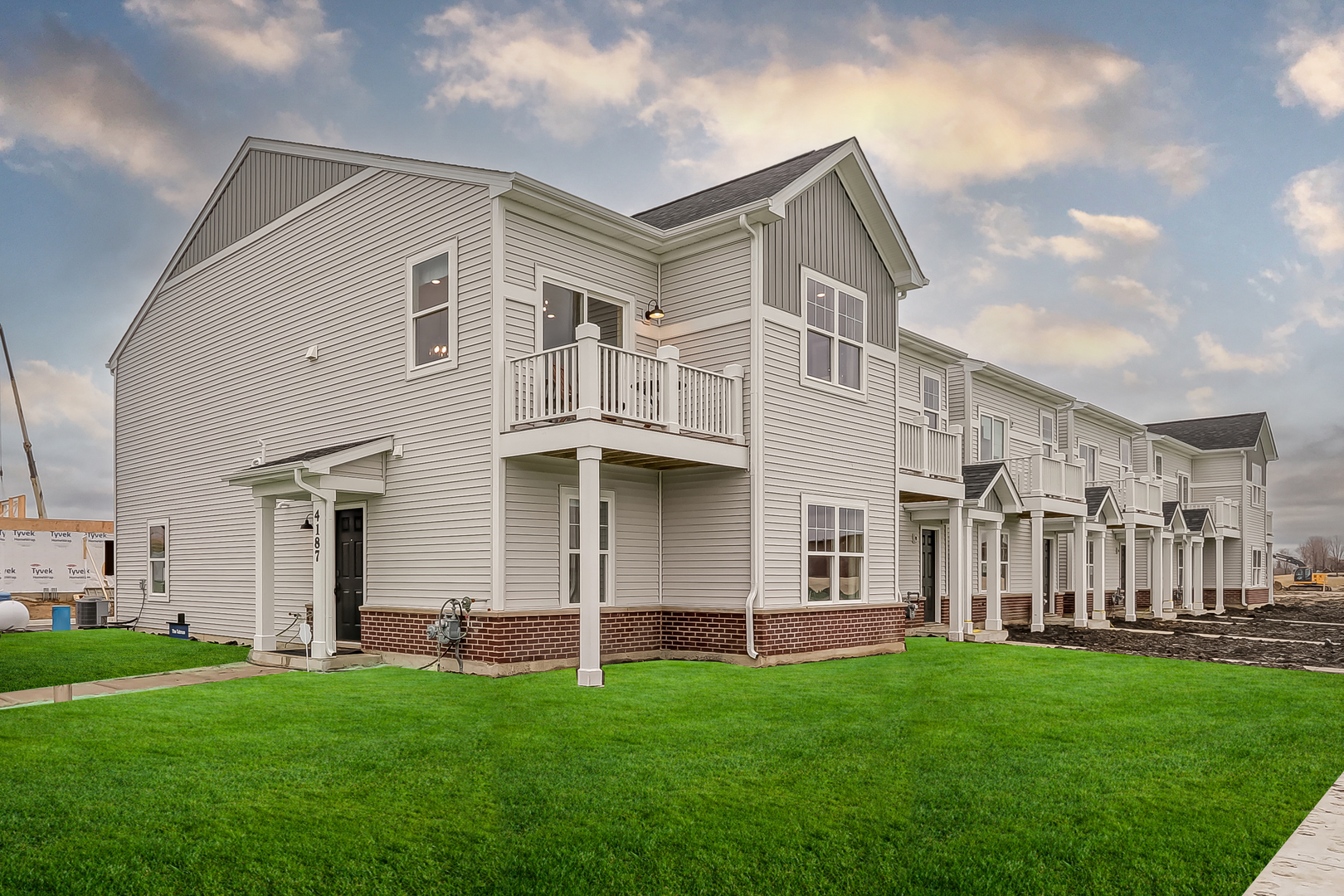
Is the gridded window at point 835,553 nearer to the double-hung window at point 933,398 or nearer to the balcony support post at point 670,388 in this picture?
the balcony support post at point 670,388

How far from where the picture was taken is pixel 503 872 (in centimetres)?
472

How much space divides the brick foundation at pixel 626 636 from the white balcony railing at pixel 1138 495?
1714 cm

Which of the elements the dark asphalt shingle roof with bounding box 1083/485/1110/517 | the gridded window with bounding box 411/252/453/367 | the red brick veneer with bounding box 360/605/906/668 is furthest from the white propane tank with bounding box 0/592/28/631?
the dark asphalt shingle roof with bounding box 1083/485/1110/517

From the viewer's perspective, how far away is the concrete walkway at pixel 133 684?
10297 mm

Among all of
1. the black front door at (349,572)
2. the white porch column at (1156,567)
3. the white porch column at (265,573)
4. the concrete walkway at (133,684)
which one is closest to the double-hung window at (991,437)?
the white porch column at (1156,567)

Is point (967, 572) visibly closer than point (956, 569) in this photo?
No

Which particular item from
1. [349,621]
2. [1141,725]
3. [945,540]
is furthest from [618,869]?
[945,540]

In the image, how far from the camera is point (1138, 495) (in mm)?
29906

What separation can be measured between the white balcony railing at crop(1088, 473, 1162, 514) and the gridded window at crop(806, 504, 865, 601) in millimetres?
15483

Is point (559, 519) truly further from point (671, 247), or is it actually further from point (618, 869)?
point (618, 869)

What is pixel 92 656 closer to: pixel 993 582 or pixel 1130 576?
pixel 993 582

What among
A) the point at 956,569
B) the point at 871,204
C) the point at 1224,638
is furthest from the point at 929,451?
the point at 1224,638

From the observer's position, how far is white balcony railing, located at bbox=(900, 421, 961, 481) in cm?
1883

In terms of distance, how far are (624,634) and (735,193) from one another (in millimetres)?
7556
